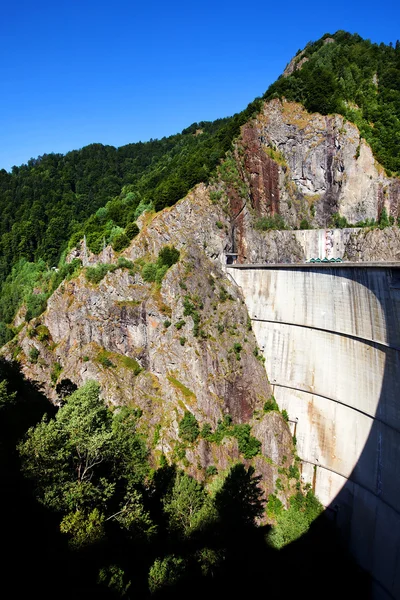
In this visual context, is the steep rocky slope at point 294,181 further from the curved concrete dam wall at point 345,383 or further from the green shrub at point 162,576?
the green shrub at point 162,576

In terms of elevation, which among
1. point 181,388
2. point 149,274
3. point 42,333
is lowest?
point 181,388

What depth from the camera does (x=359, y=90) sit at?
64750mm

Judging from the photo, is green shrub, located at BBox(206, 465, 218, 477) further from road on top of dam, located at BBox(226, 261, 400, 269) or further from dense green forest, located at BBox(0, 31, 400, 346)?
dense green forest, located at BBox(0, 31, 400, 346)

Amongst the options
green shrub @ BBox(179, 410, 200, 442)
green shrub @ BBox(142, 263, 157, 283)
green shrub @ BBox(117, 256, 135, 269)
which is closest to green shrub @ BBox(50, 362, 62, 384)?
green shrub @ BBox(117, 256, 135, 269)

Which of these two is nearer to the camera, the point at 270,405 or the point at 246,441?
the point at 246,441

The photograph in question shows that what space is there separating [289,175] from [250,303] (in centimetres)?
2339

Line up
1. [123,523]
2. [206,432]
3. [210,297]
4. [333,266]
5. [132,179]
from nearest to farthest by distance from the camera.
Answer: [123,523], [333,266], [206,432], [210,297], [132,179]

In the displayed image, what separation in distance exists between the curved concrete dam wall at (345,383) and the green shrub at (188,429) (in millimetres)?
10145

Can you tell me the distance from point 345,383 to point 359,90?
5135cm

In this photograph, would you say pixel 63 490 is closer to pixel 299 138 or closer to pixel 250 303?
pixel 250 303

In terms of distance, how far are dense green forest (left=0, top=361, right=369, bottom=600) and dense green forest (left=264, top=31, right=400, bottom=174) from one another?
49.0 meters

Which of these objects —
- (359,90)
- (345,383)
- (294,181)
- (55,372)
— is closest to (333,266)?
(345,383)

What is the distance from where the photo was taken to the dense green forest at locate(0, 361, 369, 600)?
2070 cm

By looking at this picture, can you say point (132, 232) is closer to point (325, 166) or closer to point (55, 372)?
point (55, 372)
